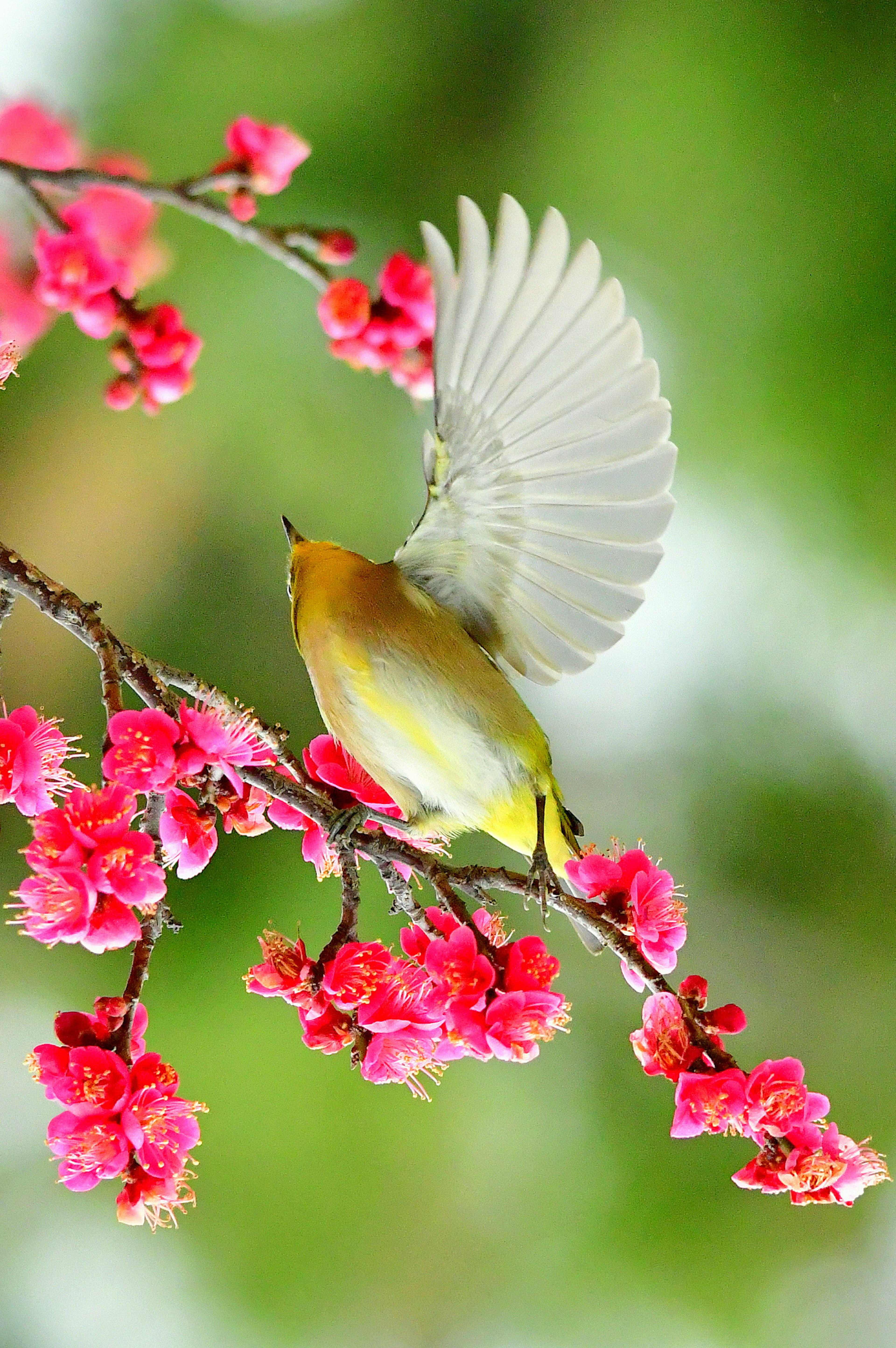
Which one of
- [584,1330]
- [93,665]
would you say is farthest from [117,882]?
[584,1330]

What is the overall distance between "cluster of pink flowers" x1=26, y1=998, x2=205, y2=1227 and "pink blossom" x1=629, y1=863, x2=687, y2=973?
0.70 ft

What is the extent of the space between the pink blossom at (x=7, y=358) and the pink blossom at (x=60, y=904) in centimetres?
25

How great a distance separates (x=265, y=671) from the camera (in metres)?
1.09

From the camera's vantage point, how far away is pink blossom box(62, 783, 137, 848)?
393mm

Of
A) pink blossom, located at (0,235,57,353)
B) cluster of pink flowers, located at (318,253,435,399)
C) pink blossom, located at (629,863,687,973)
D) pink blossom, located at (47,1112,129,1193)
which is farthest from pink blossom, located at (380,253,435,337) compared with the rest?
pink blossom, located at (47,1112,129,1193)

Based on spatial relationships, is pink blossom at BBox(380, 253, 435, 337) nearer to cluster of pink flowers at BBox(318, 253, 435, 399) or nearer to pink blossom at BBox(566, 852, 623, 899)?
cluster of pink flowers at BBox(318, 253, 435, 399)

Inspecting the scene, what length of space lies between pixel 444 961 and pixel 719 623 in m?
0.77

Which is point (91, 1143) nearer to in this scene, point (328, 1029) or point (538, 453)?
point (328, 1029)

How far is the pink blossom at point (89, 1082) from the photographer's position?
41cm

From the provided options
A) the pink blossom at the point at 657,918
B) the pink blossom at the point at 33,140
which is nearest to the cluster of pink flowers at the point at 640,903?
the pink blossom at the point at 657,918

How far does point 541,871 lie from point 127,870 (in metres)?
0.23

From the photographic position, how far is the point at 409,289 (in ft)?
2.01

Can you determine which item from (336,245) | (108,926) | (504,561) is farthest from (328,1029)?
(336,245)

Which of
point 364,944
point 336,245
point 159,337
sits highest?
point 336,245
